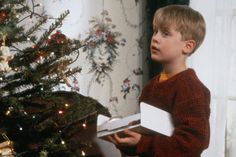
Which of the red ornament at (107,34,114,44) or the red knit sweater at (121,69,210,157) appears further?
the red ornament at (107,34,114,44)

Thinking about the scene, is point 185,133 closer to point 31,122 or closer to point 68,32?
Result: point 31,122

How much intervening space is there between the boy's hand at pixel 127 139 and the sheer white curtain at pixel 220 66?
93cm

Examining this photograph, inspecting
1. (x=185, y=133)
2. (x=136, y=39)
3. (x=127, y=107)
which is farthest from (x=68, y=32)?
(x=185, y=133)

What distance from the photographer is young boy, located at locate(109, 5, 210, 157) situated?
1075mm

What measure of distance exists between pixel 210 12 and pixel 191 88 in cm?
94

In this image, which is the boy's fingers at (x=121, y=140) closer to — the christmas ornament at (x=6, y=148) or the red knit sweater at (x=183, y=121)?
the red knit sweater at (x=183, y=121)

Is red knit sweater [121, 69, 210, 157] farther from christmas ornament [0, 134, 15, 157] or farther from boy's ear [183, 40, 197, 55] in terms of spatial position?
christmas ornament [0, 134, 15, 157]

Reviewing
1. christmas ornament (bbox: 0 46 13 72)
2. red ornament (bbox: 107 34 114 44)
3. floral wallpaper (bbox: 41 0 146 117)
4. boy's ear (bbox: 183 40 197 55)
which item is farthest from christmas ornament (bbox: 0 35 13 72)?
red ornament (bbox: 107 34 114 44)

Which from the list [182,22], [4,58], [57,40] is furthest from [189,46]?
[4,58]

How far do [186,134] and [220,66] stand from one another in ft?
3.11

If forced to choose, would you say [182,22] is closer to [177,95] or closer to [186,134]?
[177,95]

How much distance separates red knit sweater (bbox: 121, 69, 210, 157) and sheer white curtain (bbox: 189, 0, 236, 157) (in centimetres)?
80

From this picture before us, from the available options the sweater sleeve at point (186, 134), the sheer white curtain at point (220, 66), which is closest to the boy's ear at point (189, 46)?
the sweater sleeve at point (186, 134)

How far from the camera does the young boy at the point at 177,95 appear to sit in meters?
1.08
